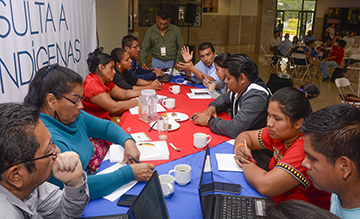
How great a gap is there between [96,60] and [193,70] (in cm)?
159

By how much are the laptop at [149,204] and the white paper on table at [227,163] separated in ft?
2.37

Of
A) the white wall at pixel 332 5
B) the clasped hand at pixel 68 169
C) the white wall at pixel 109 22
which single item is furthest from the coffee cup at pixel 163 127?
the white wall at pixel 332 5

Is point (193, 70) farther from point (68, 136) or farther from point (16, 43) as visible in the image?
point (68, 136)

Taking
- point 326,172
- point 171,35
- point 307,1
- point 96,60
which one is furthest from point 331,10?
point 326,172

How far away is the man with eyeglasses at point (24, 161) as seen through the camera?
0.86 metres

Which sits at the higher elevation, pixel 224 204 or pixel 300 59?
pixel 300 59

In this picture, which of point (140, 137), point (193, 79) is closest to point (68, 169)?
point (140, 137)

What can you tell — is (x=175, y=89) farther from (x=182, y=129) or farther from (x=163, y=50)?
(x=163, y=50)

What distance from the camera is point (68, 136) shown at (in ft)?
5.22

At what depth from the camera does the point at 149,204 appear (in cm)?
97

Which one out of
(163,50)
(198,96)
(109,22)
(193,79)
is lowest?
(198,96)

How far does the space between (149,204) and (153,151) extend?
88 cm

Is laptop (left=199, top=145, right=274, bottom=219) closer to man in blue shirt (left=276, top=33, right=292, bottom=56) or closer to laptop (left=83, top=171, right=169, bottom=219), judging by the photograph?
laptop (left=83, top=171, right=169, bottom=219)

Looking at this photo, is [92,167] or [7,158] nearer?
[7,158]
